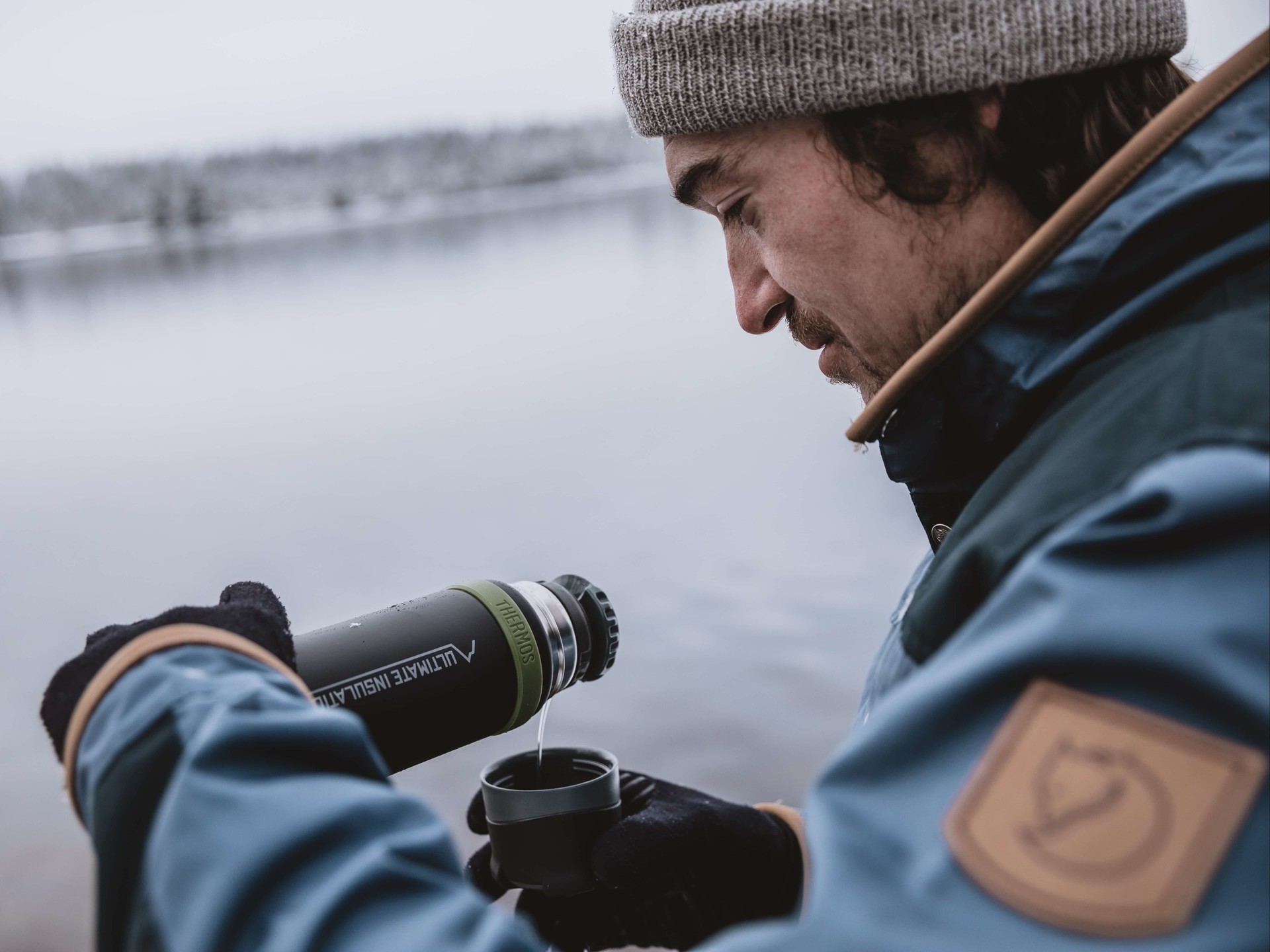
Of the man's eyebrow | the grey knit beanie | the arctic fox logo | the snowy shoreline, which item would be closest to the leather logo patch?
the arctic fox logo

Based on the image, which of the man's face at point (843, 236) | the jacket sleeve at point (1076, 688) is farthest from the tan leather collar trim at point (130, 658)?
the man's face at point (843, 236)

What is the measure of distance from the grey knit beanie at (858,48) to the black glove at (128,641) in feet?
2.16

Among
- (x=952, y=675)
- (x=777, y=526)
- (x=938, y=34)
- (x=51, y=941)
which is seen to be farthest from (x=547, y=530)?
(x=952, y=675)

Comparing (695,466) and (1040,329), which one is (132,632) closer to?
(1040,329)

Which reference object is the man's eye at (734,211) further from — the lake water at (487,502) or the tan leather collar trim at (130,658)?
the lake water at (487,502)

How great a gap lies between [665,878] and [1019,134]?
827 millimetres

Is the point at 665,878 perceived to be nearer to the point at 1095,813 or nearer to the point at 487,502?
the point at 1095,813

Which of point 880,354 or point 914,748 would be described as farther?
point 880,354

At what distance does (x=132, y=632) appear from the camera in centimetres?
84

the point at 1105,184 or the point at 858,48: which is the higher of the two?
the point at 858,48

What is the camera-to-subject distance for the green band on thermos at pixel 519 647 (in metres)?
1.26

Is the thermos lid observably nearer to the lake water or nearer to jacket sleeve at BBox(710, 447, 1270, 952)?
jacket sleeve at BBox(710, 447, 1270, 952)

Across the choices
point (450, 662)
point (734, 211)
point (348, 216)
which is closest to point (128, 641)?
point (450, 662)

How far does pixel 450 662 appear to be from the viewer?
1.22m
